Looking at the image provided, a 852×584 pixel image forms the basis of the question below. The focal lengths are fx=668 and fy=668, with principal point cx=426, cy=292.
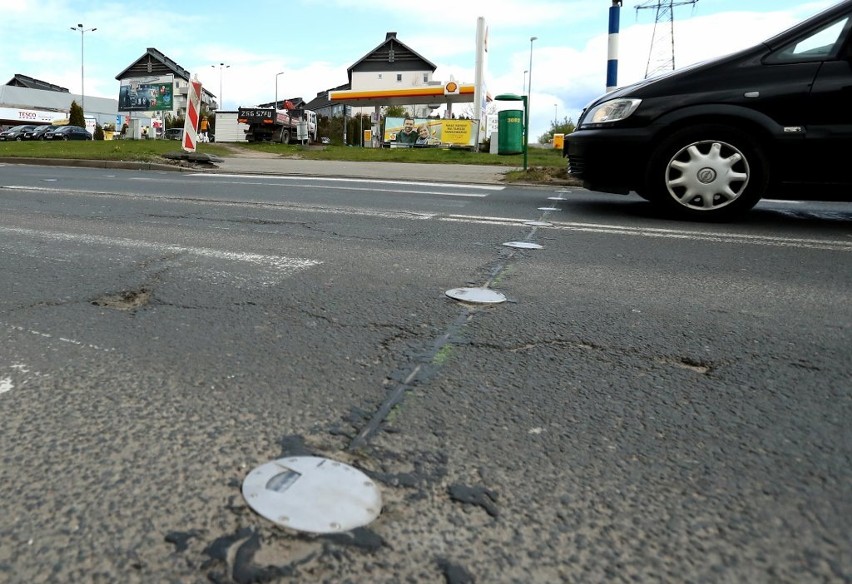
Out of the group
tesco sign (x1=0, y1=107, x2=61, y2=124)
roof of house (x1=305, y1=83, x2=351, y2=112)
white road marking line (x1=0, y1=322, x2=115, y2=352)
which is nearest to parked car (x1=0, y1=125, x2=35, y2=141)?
tesco sign (x1=0, y1=107, x2=61, y2=124)

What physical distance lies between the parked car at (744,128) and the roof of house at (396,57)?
227 feet

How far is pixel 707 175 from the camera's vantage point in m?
5.44

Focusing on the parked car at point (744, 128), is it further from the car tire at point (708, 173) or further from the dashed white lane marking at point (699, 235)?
the dashed white lane marking at point (699, 235)

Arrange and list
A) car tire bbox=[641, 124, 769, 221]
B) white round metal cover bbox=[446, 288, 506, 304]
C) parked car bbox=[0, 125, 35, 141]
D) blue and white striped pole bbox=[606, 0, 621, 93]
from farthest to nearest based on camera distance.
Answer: parked car bbox=[0, 125, 35, 141], blue and white striped pole bbox=[606, 0, 621, 93], car tire bbox=[641, 124, 769, 221], white round metal cover bbox=[446, 288, 506, 304]

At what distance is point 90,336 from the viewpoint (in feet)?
8.07

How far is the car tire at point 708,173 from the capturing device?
526 centimetres

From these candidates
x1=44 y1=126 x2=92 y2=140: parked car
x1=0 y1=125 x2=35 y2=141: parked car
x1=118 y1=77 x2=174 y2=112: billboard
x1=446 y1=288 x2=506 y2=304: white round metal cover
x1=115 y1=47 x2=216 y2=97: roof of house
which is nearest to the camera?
x1=446 y1=288 x2=506 y2=304: white round metal cover

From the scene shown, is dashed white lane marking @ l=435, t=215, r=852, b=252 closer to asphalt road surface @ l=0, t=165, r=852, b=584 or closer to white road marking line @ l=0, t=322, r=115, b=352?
asphalt road surface @ l=0, t=165, r=852, b=584

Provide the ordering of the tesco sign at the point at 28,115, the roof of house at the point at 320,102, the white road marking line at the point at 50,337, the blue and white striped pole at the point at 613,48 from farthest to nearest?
the roof of house at the point at 320,102
the tesco sign at the point at 28,115
the blue and white striped pole at the point at 613,48
the white road marking line at the point at 50,337

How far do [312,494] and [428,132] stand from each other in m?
32.8

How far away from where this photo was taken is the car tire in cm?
526

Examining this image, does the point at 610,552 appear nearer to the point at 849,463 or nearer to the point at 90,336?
the point at 849,463

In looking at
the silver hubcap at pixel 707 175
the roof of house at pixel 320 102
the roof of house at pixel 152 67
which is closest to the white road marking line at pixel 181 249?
the silver hubcap at pixel 707 175

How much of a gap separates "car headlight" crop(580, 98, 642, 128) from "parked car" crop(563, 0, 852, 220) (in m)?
0.01
